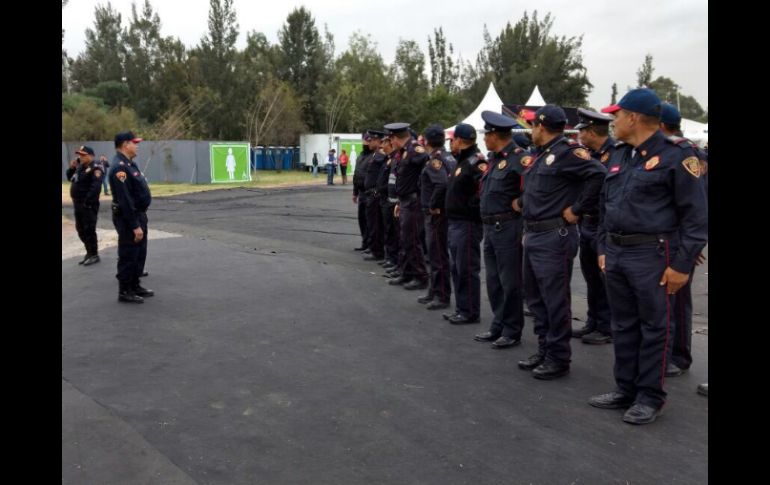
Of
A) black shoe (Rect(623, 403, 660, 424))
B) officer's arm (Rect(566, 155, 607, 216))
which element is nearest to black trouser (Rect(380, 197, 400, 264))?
officer's arm (Rect(566, 155, 607, 216))

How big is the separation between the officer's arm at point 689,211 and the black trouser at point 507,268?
5.84ft

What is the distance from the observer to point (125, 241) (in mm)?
7148

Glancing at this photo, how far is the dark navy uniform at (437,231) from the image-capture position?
22.8 feet

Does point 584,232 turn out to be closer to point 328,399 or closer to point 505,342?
point 505,342

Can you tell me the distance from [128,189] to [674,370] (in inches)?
231

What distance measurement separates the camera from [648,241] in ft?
12.5

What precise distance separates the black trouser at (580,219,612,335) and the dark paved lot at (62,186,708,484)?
36 centimetres

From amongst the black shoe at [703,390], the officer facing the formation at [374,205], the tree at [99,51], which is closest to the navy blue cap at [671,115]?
the black shoe at [703,390]

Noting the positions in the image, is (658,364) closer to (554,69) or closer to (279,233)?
(279,233)

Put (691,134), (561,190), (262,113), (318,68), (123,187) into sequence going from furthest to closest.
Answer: (318,68), (262,113), (691,134), (123,187), (561,190)

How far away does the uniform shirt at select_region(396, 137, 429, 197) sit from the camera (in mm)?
7723

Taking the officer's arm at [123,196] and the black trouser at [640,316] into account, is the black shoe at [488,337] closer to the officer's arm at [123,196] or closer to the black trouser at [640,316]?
the black trouser at [640,316]

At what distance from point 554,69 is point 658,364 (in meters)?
58.3
